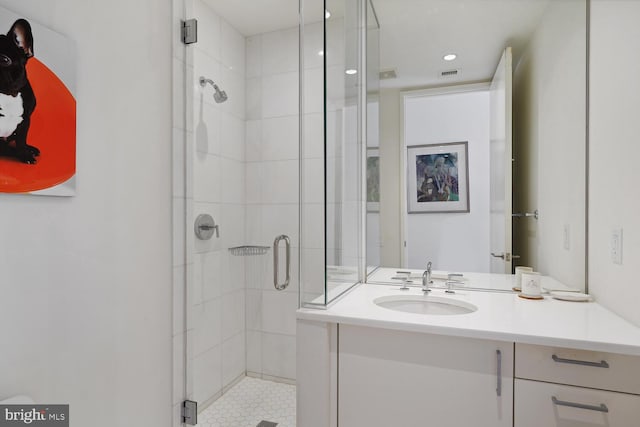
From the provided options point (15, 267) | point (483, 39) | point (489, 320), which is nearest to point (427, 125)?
point (483, 39)

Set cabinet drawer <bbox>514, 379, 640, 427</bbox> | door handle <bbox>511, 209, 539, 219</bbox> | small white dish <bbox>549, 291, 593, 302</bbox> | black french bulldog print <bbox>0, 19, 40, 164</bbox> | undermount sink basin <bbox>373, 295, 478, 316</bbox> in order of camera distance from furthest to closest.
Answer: door handle <bbox>511, 209, 539, 219</bbox>, undermount sink basin <bbox>373, 295, 478, 316</bbox>, small white dish <bbox>549, 291, 593, 302</bbox>, cabinet drawer <bbox>514, 379, 640, 427</bbox>, black french bulldog print <bbox>0, 19, 40, 164</bbox>

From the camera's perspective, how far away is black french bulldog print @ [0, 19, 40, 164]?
0.85 m

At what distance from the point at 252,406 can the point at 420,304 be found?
44.9 inches

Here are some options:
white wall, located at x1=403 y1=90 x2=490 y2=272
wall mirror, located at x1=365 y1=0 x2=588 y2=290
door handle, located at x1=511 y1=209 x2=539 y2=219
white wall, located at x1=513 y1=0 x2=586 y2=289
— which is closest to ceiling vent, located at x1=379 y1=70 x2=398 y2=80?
wall mirror, located at x1=365 y1=0 x2=588 y2=290

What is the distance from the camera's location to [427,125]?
1.81 metres

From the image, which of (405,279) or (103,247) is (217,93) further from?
(405,279)

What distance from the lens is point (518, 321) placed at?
3.92 feet

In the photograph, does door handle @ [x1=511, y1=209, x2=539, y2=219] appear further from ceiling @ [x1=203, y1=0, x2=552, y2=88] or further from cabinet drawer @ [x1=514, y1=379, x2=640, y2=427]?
cabinet drawer @ [x1=514, y1=379, x2=640, y2=427]

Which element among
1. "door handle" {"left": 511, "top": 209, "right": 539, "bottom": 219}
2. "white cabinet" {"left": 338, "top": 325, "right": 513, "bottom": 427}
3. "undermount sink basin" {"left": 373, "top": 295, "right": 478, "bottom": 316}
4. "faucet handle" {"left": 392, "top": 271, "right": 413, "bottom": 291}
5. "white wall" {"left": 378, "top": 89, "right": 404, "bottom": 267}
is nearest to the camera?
"white cabinet" {"left": 338, "top": 325, "right": 513, "bottom": 427}

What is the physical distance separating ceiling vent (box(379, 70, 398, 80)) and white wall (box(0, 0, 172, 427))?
1.09 meters

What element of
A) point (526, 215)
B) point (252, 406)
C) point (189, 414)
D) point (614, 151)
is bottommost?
point (252, 406)

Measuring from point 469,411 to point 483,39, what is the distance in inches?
66.0

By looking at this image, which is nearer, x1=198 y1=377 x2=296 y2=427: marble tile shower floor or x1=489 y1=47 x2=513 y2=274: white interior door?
x1=489 y1=47 x2=513 y2=274: white interior door

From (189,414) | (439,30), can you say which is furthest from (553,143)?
(189,414)
